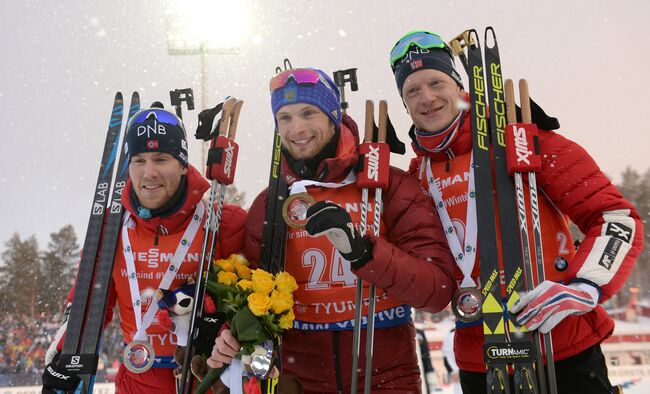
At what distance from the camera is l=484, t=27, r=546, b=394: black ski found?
2295 mm

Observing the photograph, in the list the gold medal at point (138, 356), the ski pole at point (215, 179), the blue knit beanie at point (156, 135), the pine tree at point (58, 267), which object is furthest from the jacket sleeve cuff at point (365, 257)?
the pine tree at point (58, 267)

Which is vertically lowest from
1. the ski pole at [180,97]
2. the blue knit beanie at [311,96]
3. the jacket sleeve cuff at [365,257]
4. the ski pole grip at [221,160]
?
the jacket sleeve cuff at [365,257]

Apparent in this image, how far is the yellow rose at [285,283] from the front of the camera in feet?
7.95

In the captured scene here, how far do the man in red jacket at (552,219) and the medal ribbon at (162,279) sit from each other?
4.26 feet

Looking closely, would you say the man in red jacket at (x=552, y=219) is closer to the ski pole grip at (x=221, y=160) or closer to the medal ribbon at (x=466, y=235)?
the medal ribbon at (x=466, y=235)

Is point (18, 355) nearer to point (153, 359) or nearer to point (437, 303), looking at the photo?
point (153, 359)

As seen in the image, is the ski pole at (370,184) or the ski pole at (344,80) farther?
the ski pole at (344,80)

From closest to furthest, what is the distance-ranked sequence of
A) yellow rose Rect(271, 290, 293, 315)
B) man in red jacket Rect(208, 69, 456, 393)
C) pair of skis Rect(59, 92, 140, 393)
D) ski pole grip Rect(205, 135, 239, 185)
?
man in red jacket Rect(208, 69, 456, 393)
yellow rose Rect(271, 290, 293, 315)
pair of skis Rect(59, 92, 140, 393)
ski pole grip Rect(205, 135, 239, 185)

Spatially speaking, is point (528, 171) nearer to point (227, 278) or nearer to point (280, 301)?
point (280, 301)

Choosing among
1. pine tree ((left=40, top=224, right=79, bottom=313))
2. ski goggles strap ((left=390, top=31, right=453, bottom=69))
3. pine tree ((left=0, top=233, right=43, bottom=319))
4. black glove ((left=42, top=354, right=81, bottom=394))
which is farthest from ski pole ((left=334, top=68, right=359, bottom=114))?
pine tree ((left=0, top=233, right=43, bottom=319))

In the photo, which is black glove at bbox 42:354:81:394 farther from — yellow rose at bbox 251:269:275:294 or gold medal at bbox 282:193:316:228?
gold medal at bbox 282:193:316:228

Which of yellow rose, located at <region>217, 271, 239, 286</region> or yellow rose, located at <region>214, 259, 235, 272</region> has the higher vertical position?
yellow rose, located at <region>214, 259, 235, 272</region>

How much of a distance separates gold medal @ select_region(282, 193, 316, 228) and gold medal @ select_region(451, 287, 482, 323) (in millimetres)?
786

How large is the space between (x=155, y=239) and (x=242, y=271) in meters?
0.65
